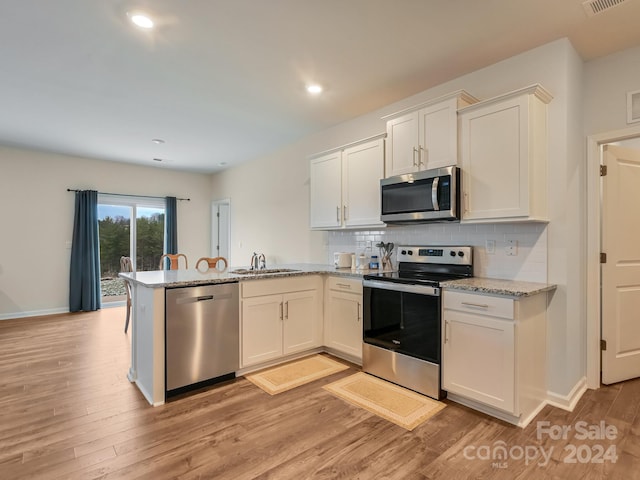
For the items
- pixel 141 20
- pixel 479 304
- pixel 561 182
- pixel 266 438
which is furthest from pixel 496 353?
pixel 141 20

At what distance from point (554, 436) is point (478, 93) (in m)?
2.68

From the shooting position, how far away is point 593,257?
2775mm

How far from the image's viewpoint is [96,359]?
11.6 ft

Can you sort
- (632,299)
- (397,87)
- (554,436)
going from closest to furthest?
(554,436) → (632,299) → (397,87)

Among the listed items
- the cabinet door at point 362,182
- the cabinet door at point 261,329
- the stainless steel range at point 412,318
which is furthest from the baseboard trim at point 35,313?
the stainless steel range at point 412,318

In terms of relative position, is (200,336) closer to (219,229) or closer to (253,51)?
(253,51)

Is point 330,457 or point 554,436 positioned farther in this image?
point 554,436

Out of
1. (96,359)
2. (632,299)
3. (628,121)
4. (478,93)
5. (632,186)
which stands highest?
(478,93)

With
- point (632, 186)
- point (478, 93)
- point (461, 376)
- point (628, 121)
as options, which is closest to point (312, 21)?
point (478, 93)

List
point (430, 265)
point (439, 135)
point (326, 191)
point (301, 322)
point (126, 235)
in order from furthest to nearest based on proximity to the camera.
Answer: point (126, 235) < point (326, 191) < point (301, 322) < point (430, 265) < point (439, 135)

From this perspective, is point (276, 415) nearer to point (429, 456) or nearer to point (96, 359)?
point (429, 456)

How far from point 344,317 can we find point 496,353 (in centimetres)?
147

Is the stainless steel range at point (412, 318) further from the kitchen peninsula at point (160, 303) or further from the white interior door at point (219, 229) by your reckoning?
the white interior door at point (219, 229)

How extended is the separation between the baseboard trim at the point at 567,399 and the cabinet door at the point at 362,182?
196cm
